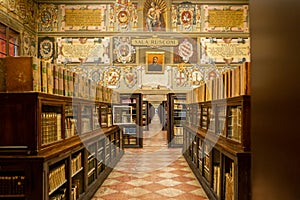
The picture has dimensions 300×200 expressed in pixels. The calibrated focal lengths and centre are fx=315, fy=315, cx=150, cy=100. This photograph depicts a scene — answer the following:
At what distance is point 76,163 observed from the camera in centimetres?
463

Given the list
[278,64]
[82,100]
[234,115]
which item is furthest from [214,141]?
[278,64]

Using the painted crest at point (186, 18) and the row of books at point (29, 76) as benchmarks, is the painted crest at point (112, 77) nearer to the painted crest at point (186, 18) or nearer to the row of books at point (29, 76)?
the painted crest at point (186, 18)

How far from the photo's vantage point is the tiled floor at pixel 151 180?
18.2 ft

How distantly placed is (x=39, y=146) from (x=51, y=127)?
1.49ft

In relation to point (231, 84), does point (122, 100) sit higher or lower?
lower

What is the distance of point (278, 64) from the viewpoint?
91 centimetres

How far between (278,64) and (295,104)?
150 millimetres

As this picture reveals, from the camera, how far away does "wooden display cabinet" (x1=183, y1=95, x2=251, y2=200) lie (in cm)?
336

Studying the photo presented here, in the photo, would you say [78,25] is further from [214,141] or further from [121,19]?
[214,141]

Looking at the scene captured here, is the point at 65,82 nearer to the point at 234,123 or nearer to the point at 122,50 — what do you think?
the point at 234,123

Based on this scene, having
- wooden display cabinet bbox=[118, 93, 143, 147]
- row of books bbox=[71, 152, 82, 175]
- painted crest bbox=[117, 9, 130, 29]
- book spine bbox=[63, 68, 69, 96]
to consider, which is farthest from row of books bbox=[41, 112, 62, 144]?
painted crest bbox=[117, 9, 130, 29]

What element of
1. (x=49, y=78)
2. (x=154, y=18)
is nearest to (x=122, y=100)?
(x=154, y=18)

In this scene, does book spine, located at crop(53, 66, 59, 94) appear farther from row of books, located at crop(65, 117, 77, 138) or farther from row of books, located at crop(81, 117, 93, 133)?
row of books, located at crop(81, 117, 93, 133)

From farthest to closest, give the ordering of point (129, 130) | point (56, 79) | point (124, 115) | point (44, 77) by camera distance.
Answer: point (129, 130), point (124, 115), point (56, 79), point (44, 77)
